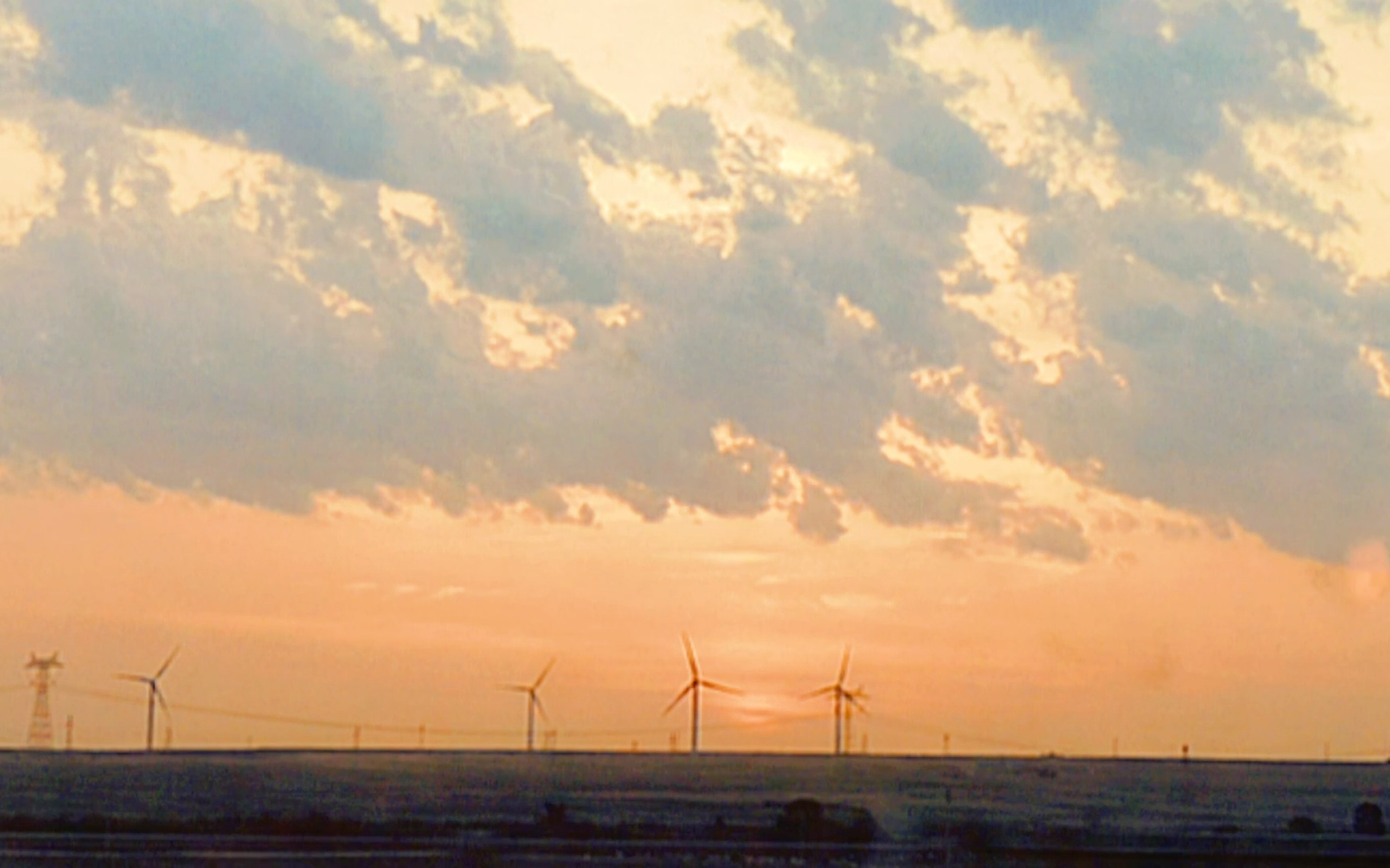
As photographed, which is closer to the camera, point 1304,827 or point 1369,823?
point 1369,823

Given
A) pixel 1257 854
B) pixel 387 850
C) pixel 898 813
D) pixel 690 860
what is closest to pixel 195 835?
pixel 387 850

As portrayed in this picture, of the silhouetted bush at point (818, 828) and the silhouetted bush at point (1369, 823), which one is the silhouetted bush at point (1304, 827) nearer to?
the silhouetted bush at point (1369, 823)

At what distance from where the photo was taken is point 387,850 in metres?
56.3

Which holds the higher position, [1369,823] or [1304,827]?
[1369,823]

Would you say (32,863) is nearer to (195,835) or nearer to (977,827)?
(195,835)

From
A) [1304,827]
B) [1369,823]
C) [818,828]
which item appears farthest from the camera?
[1304,827]

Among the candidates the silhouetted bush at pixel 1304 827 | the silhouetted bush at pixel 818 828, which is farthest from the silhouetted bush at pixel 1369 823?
the silhouetted bush at pixel 818 828

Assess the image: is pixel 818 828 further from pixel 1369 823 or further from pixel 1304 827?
pixel 1304 827

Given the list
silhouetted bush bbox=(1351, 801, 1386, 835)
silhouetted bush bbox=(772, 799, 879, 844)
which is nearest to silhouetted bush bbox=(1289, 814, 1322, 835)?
silhouetted bush bbox=(1351, 801, 1386, 835)

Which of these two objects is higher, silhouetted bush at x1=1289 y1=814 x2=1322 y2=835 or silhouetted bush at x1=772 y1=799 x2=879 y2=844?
silhouetted bush at x1=772 y1=799 x2=879 y2=844

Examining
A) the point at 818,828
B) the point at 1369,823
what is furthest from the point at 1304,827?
the point at 818,828

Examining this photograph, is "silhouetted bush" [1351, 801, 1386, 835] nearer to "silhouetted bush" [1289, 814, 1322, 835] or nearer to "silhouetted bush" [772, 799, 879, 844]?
"silhouetted bush" [1289, 814, 1322, 835]

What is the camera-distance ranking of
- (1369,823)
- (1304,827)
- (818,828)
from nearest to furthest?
1. (818,828)
2. (1369,823)
3. (1304,827)

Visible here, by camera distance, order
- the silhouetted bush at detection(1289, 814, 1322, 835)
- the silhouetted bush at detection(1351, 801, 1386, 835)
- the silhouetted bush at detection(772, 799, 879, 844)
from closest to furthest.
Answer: the silhouetted bush at detection(772, 799, 879, 844), the silhouetted bush at detection(1351, 801, 1386, 835), the silhouetted bush at detection(1289, 814, 1322, 835)
